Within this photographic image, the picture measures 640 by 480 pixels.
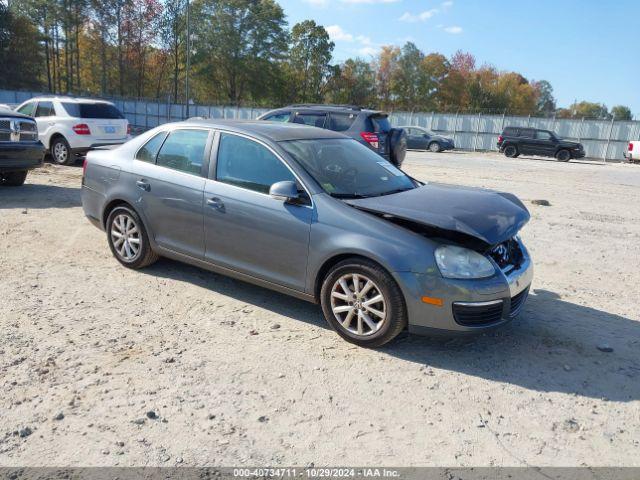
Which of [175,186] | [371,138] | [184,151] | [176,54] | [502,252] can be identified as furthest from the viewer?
[176,54]

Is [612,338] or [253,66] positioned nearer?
[612,338]

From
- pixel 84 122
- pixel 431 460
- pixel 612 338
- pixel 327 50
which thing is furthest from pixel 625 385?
pixel 327 50

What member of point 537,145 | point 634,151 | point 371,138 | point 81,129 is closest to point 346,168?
point 371,138

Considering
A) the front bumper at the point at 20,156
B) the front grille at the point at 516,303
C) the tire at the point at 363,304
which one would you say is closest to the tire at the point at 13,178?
the front bumper at the point at 20,156

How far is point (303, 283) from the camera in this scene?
4215mm

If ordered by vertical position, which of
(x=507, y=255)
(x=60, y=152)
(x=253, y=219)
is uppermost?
(x=253, y=219)

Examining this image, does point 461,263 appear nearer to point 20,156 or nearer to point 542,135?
point 20,156

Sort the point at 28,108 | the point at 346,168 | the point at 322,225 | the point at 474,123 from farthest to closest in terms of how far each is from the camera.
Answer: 1. the point at 474,123
2. the point at 28,108
3. the point at 346,168
4. the point at 322,225

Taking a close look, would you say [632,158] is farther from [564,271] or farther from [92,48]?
[92,48]

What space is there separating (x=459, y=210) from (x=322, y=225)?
3.46ft

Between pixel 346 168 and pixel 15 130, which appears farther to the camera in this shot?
pixel 15 130

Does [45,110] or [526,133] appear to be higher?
[526,133]

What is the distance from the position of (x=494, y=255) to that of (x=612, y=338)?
134 cm

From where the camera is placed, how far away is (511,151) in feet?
93.4
